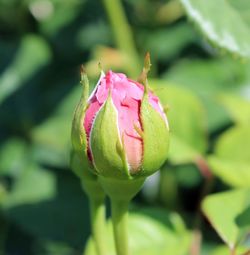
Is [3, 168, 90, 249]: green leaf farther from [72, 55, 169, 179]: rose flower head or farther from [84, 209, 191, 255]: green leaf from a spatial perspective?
[72, 55, 169, 179]: rose flower head

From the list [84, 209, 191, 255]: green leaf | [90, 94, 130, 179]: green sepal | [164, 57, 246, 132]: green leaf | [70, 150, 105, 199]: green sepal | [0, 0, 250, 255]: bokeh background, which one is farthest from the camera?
[164, 57, 246, 132]: green leaf

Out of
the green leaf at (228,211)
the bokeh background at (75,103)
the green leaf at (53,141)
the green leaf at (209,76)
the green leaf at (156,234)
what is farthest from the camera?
the green leaf at (209,76)

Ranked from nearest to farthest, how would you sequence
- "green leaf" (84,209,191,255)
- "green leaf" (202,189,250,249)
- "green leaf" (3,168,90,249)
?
"green leaf" (202,189,250,249) < "green leaf" (84,209,191,255) < "green leaf" (3,168,90,249)


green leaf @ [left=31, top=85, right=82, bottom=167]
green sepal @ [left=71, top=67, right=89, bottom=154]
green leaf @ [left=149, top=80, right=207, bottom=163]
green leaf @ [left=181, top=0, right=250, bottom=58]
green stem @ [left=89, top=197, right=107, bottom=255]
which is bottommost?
green leaf @ [left=31, top=85, right=82, bottom=167]

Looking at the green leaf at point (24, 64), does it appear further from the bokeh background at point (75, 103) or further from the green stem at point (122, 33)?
the green stem at point (122, 33)

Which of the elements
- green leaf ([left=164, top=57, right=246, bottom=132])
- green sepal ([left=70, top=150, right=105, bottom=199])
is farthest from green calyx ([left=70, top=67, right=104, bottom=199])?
green leaf ([left=164, top=57, right=246, bottom=132])

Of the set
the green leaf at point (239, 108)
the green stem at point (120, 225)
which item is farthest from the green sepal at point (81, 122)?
the green leaf at point (239, 108)

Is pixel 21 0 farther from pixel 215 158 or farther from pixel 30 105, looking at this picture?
pixel 215 158
